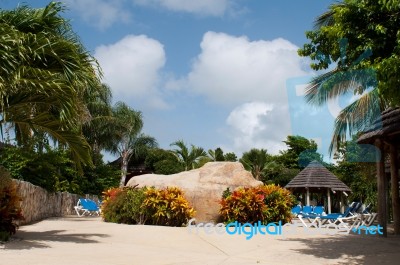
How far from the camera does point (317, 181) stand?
23234mm

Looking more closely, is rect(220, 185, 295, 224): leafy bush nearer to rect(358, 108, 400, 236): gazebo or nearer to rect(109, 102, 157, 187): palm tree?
rect(358, 108, 400, 236): gazebo

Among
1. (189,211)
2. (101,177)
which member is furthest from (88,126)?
(189,211)

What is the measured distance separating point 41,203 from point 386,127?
40.0 ft

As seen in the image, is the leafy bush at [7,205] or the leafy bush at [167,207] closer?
the leafy bush at [7,205]

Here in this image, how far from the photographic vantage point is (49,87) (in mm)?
8906

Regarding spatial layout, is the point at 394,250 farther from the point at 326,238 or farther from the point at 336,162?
the point at 336,162

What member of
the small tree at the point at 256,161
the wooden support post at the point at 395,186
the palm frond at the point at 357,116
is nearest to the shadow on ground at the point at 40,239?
the wooden support post at the point at 395,186

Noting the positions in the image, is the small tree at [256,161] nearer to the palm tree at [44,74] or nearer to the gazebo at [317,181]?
the gazebo at [317,181]

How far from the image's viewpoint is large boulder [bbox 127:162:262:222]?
16016mm

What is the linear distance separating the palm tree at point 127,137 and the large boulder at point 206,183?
15.6m

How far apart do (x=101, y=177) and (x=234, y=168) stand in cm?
1404

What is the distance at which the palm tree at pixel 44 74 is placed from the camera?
8664 mm

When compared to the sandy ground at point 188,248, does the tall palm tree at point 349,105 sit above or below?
above

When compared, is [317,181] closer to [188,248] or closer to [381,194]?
[381,194]
